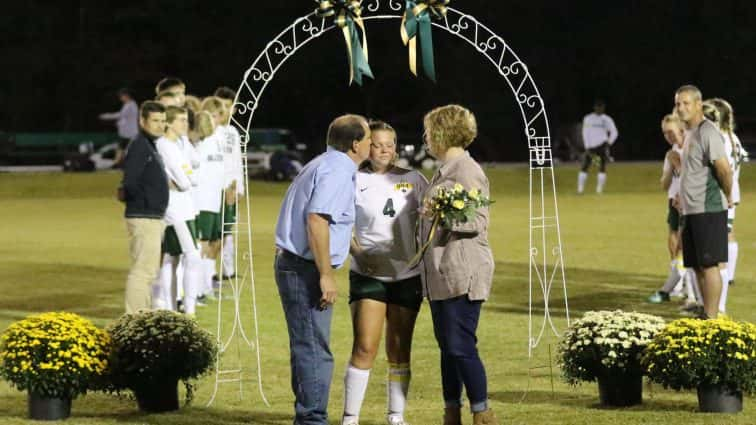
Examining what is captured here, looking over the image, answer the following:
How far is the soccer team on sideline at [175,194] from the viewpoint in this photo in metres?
12.0

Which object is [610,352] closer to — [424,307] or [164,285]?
[164,285]

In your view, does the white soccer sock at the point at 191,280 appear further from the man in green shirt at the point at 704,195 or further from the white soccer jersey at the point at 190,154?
the man in green shirt at the point at 704,195

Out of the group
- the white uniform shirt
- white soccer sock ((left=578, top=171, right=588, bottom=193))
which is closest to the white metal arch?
white soccer sock ((left=578, top=171, right=588, bottom=193))

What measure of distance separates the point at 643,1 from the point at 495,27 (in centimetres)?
604

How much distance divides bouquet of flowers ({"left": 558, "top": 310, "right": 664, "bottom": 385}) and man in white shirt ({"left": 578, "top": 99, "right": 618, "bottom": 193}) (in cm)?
2415

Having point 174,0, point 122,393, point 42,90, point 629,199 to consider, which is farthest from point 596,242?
point 42,90

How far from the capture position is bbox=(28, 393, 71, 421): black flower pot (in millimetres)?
8672

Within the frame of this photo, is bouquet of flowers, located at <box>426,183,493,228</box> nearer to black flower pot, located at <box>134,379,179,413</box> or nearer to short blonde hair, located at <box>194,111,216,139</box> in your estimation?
black flower pot, located at <box>134,379,179,413</box>

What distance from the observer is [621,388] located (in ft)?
29.6

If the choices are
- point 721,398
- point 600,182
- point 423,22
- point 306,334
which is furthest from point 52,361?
point 600,182

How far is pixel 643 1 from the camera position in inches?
2179

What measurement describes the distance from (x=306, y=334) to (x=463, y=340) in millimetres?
870

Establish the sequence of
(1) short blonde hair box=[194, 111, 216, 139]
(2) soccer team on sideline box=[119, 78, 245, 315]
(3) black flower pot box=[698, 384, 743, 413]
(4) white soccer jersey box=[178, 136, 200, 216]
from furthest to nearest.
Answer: (1) short blonde hair box=[194, 111, 216, 139]
(4) white soccer jersey box=[178, 136, 200, 216]
(2) soccer team on sideline box=[119, 78, 245, 315]
(3) black flower pot box=[698, 384, 743, 413]

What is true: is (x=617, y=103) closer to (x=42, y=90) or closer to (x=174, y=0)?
(x=174, y=0)
